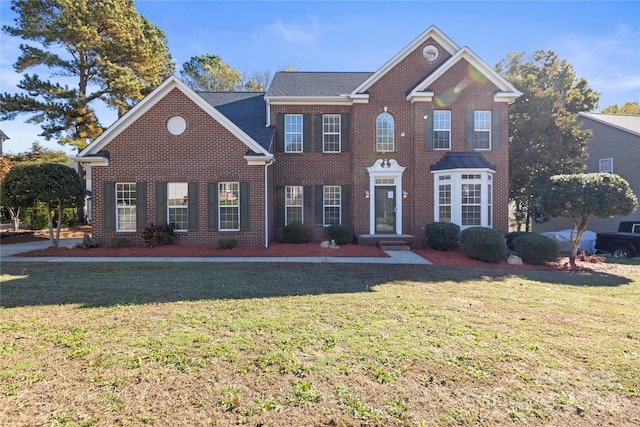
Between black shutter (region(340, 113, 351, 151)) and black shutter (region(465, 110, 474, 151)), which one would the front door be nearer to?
black shutter (region(340, 113, 351, 151))

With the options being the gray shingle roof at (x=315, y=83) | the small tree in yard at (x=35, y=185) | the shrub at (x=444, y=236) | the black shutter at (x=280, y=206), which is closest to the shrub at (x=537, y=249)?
the shrub at (x=444, y=236)

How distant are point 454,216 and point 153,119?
13.0 meters

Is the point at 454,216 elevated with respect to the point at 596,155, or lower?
lower

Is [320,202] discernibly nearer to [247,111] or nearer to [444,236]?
[444,236]

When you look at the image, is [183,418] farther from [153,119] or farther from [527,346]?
[153,119]

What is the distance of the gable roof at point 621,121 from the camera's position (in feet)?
60.4

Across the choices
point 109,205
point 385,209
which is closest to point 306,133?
point 385,209

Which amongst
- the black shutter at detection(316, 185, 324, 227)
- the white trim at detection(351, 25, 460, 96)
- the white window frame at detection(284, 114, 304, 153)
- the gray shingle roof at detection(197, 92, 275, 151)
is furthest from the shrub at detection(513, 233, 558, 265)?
the gray shingle roof at detection(197, 92, 275, 151)

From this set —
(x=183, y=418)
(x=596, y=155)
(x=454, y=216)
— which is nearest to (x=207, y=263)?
(x=183, y=418)

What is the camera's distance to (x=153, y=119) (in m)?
13.2

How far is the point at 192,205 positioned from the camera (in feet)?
43.9

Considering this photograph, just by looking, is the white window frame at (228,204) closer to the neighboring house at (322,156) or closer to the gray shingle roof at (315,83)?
A: the neighboring house at (322,156)

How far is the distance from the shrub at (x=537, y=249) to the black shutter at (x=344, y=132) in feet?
26.7

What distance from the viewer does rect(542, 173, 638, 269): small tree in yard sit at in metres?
10.2
